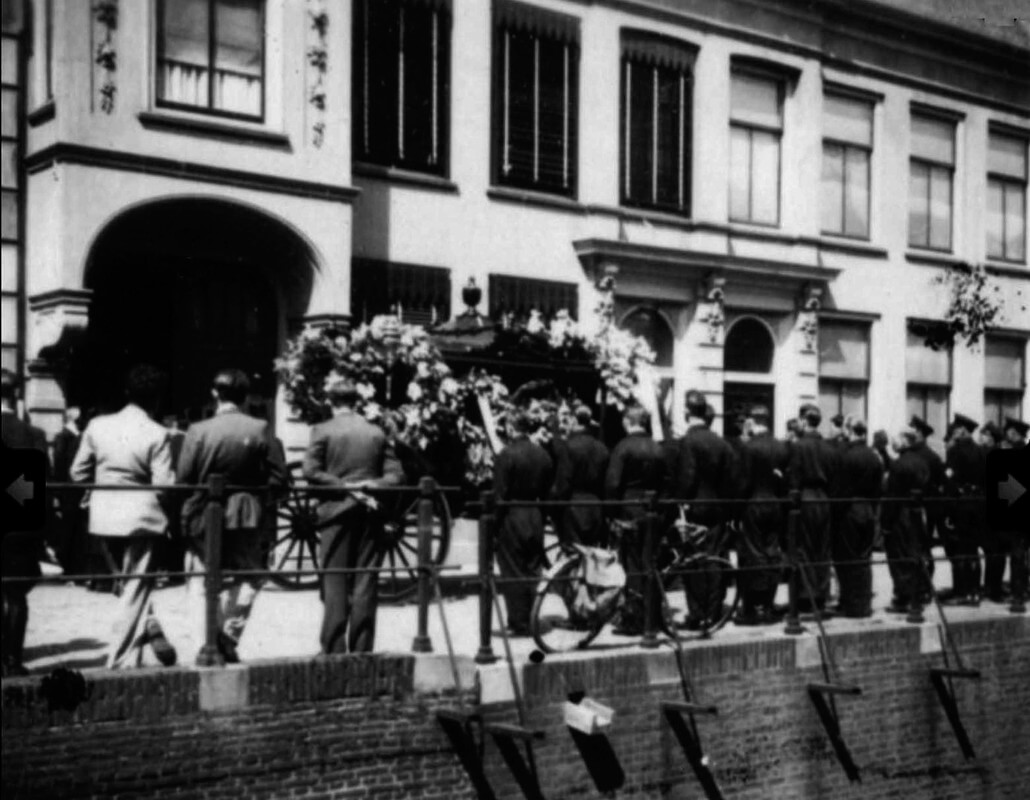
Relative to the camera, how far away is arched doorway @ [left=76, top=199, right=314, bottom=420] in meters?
13.1

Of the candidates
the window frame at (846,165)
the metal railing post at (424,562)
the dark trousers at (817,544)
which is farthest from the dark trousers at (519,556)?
the window frame at (846,165)

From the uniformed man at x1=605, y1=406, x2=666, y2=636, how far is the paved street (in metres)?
0.22

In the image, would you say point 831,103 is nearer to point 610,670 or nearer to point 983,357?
point 983,357

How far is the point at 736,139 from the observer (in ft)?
62.5

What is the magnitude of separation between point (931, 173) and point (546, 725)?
1419cm

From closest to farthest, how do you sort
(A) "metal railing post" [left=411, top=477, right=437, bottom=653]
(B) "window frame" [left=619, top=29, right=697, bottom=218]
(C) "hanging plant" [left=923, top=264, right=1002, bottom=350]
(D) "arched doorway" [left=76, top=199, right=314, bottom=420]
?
(A) "metal railing post" [left=411, top=477, right=437, bottom=653] < (D) "arched doorway" [left=76, top=199, right=314, bottom=420] < (B) "window frame" [left=619, top=29, right=697, bottom=218] < (C) "hanging plant" [left=923, top=264, right=1002, bottom=350]

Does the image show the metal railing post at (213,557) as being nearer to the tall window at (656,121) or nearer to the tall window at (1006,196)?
the tall window at (656,121)

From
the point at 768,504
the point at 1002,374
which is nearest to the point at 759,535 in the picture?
the point at 768,504

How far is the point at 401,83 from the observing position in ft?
50.6

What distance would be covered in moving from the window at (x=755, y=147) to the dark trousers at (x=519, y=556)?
10.3 m

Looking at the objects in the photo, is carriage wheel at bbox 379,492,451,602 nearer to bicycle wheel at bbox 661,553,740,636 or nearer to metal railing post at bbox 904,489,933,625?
bicycle wheel at bbox 661,553,740,636

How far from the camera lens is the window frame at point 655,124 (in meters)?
17.7

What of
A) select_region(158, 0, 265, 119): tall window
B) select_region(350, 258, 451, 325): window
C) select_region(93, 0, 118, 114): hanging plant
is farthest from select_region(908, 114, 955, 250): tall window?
select_region(93, 0, 118, 114): hanging plant

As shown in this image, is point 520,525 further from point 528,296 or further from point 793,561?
point 528,296
